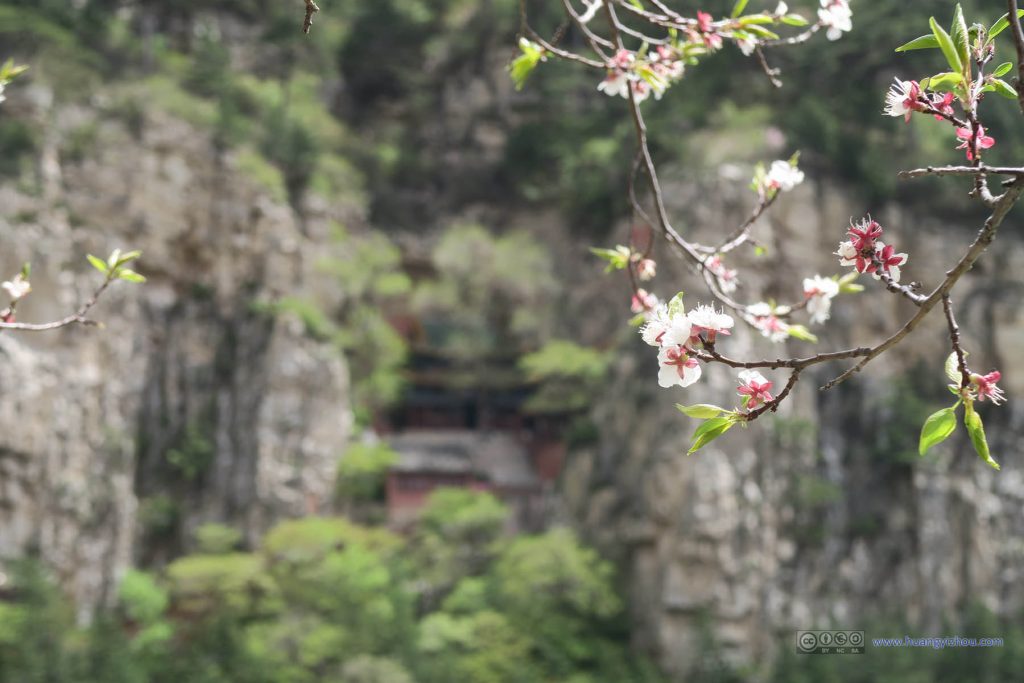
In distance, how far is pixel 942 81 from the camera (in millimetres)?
1773

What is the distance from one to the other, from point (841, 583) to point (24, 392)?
10637mm

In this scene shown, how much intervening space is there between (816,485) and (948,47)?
13.3 metres

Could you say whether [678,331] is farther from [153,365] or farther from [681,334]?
[153,365]

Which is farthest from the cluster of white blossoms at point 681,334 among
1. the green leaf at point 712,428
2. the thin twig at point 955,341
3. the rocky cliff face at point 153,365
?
the rocky cliff face at point 153,365

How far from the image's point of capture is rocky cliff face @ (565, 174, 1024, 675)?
13.6 meters

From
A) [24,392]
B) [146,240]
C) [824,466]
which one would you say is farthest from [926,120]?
[24,392]

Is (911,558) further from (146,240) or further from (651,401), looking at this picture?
(146,240)

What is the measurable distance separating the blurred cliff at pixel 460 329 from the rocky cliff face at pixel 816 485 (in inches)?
1.6

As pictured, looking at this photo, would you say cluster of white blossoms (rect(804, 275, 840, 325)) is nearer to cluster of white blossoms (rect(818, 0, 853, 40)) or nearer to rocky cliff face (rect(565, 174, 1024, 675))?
cluster of white blossoms (rect(818, 0, 853, 40))

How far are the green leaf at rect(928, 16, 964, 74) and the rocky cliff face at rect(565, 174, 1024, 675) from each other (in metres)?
12.0

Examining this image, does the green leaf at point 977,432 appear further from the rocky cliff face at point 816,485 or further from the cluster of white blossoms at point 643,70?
the rocky cliff face at point 816,485

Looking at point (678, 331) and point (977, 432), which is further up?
point (678, 331)

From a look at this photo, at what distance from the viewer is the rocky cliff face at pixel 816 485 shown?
1359 centimetres

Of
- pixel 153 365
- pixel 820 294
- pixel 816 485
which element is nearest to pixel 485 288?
pixel 153 365
